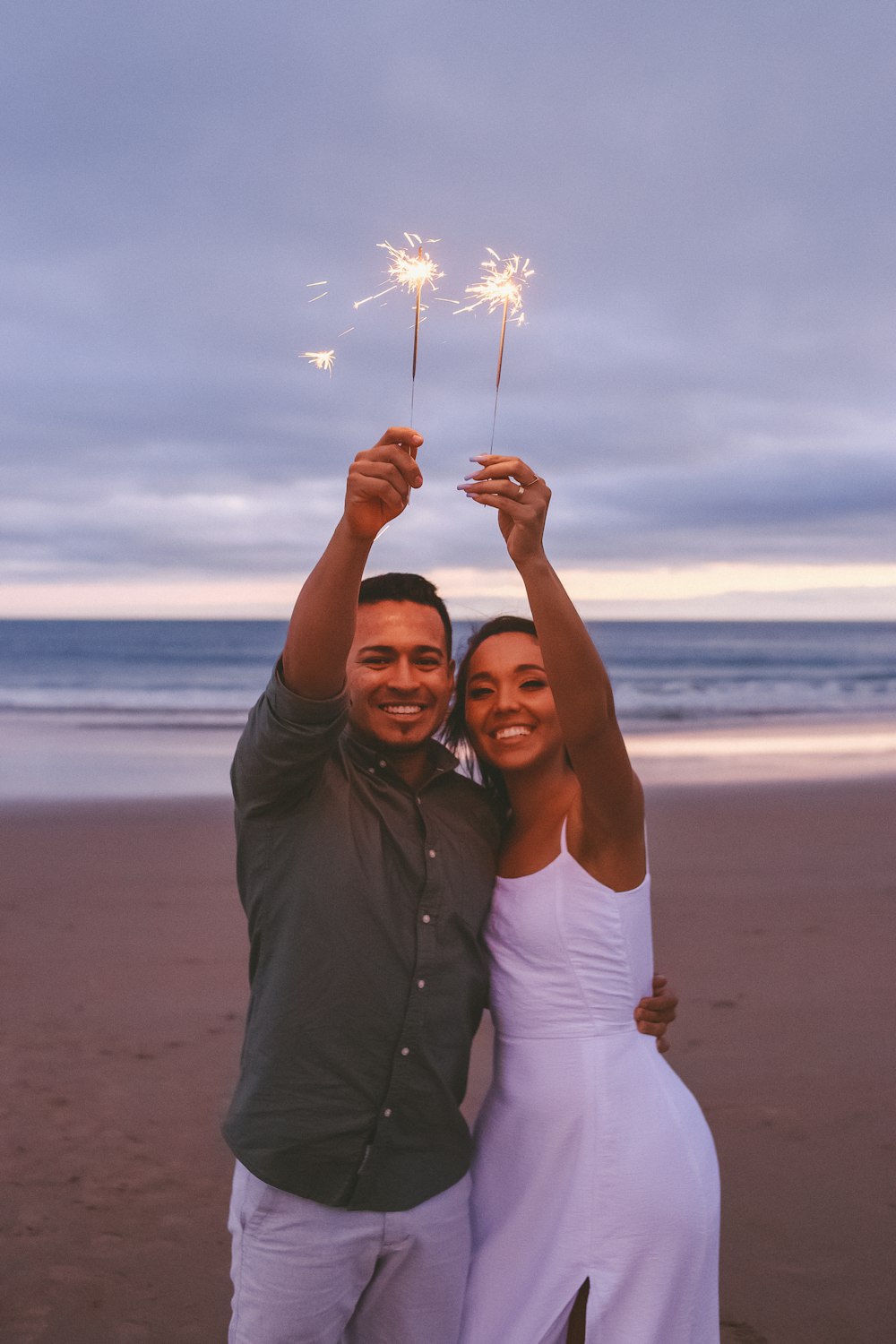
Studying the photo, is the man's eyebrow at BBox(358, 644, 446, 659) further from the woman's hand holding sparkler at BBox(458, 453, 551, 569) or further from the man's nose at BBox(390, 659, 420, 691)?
the woman's hand holding sparkler at BBox(458, 453, 551, 569)

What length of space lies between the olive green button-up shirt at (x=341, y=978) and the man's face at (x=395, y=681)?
18cm

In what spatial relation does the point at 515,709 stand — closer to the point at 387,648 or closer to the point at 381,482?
the point at 387,648

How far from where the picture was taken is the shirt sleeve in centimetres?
233

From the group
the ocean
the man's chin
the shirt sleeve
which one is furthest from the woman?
the ocean

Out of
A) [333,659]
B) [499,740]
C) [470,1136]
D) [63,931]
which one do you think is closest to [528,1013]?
[470,1136]

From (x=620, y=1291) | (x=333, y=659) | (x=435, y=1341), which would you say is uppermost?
(x=333, y=659)

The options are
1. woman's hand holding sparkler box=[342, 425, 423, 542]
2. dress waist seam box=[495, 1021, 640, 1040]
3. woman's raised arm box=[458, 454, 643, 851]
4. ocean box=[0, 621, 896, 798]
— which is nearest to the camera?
woman's hand holding sparkler box=[342, 425, 423, 542]

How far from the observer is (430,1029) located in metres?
2.49

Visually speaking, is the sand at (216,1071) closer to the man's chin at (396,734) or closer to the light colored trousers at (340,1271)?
the light colored trousers at (340,1271)

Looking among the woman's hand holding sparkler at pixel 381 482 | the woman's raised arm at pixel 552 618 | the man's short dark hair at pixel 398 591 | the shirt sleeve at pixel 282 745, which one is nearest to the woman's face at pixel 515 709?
the man's short dark hair at pixel 398 591

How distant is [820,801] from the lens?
13031 mm

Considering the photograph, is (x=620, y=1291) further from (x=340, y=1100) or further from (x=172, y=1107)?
(x=172, y=1107)

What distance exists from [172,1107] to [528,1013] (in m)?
3.44

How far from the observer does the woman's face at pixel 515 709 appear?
2.89 meters
